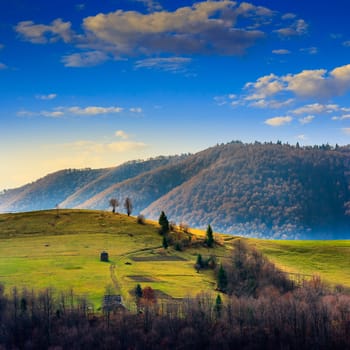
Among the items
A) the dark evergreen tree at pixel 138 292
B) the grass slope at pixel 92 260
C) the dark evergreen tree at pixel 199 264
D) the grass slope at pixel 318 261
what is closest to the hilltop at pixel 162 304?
the grass slope at pixel 92 260

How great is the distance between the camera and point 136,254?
16000cm

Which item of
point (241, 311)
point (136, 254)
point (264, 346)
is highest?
point (136, 254)

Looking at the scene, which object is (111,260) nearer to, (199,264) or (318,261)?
(199,264)

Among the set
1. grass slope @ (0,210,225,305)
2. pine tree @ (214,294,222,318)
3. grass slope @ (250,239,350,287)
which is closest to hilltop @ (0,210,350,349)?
pine tree @ (214,294,222,318)

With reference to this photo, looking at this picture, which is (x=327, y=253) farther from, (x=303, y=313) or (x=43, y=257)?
(x=43, y=257)

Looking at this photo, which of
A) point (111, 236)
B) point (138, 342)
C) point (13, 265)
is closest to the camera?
point (138, 342)

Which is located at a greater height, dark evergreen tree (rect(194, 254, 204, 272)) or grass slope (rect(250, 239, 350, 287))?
dark evergreen tree (rect(194, 254, 204, 272))

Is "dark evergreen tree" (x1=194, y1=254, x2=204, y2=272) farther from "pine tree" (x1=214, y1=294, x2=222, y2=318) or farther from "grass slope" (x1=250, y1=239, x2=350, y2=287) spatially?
"pine tree" (x1=214, y1=294, x2=222, y2=318)

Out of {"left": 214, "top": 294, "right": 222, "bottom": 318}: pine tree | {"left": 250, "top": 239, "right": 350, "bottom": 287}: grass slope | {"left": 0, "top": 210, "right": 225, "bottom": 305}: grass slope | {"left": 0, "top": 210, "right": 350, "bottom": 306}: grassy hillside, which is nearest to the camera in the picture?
{"left": 214, "top": 294, "right": 222, "bottom": 318}: pine tree

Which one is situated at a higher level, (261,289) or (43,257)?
(43,257)

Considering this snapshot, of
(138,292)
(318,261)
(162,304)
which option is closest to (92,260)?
(138,292)

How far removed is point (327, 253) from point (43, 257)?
10954 cm

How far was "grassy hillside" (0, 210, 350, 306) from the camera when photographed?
124m

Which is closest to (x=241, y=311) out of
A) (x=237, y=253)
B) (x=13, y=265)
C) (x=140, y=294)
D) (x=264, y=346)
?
(x=264, y=346)
